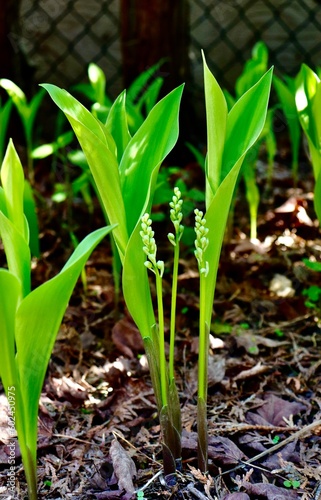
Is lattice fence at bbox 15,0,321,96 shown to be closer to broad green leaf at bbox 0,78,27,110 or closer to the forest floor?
broad green leaf at bbox 0,78,27,110

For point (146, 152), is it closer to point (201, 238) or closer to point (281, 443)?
point (201, 238)

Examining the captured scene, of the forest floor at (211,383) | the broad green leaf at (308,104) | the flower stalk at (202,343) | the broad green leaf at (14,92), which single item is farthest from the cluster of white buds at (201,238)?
the broad green leaf at (14,92)

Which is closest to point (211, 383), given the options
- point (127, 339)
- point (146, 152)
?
point (127, 339)

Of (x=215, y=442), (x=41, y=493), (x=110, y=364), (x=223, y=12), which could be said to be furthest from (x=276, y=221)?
(x=223, y=12)

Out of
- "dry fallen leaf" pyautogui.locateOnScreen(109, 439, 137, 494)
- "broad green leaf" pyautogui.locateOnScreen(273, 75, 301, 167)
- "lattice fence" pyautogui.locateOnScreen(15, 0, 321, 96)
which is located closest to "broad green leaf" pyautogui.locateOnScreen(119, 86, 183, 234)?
"dry fallen leaf" pyautogui.locateOnScreen(109, 439, 137, 494)

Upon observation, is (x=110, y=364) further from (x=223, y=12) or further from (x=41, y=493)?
(x=223, y=12)

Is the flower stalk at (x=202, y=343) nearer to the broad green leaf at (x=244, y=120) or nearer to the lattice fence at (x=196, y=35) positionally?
the broad green leaf at (x=244, y=120)

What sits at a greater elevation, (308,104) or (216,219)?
(216,219)
